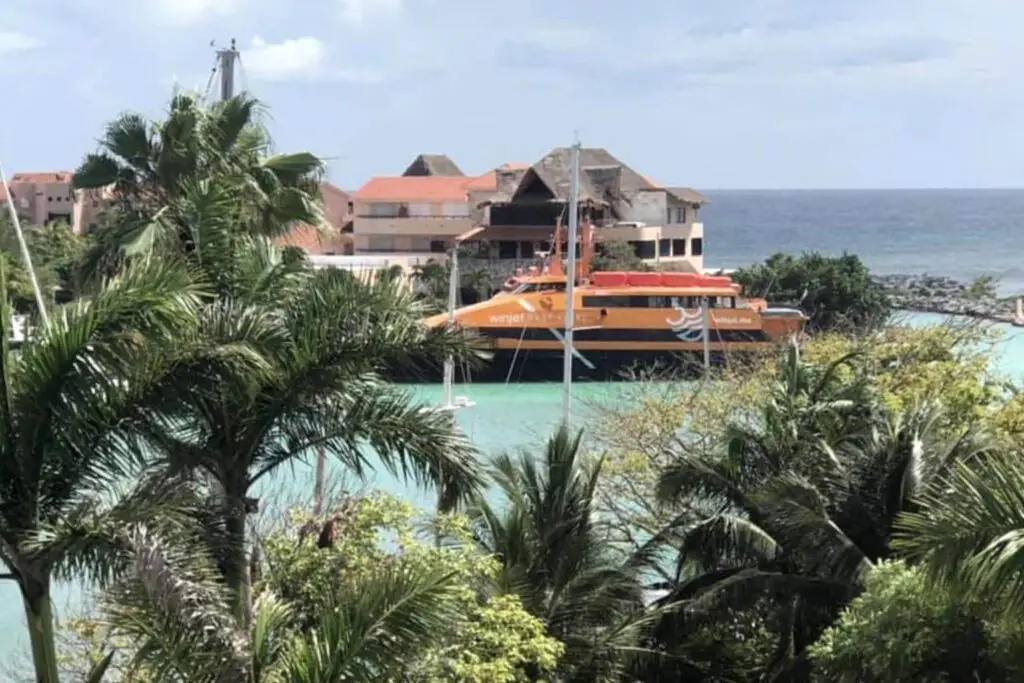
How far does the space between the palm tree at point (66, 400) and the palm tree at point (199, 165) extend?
411 cm

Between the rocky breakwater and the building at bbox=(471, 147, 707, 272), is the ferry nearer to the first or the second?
the rocky breakwater

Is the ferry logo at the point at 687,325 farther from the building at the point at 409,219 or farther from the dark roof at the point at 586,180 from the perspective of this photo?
the building at the point at 409,219

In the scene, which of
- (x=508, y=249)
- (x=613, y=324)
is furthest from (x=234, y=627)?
(x=508, y=249)

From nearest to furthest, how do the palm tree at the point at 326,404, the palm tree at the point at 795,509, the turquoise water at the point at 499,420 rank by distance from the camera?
the palm tree at the point at 326,404
the palm tree at the point at 795,509
the turquoise water at the point at 499,420

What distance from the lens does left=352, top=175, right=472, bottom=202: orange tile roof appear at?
62906 mm

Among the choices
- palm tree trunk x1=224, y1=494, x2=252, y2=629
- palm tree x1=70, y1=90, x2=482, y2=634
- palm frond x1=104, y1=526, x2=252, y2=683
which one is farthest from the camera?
palm tree x1=70, y1=90, x2=482, y2=634

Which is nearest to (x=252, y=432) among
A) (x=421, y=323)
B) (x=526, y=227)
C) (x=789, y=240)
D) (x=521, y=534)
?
(x=421, y=323)

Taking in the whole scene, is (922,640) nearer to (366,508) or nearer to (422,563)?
(422,563)

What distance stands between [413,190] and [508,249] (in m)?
11.3

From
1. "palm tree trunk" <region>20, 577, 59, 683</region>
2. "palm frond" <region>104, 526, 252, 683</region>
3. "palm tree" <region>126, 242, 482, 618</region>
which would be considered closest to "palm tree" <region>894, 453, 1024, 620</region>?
"palm tree" <region>126, 242, 482, 618</region>

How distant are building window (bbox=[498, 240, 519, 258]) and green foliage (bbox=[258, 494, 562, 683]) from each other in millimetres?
46211

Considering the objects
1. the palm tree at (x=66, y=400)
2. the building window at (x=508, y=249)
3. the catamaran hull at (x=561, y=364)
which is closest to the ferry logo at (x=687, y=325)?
the catamaran hull at (x=561, y=364)

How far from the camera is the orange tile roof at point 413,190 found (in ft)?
206

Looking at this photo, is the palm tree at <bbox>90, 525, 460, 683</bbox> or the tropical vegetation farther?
the tropical vegetation
